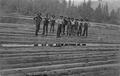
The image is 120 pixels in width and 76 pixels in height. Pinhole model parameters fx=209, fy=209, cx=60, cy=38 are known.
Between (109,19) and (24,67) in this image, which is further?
(109,19)

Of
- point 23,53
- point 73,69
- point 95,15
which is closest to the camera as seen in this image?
point 73,69

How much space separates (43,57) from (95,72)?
2.84 metres

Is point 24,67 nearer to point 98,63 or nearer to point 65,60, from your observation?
point 65,60

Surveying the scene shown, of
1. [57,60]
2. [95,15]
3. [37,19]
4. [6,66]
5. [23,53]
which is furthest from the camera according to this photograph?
[95,15]

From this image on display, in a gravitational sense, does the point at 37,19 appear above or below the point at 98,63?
above

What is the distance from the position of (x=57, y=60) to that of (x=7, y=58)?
2.43m

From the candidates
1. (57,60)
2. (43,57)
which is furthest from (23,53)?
(57,60)

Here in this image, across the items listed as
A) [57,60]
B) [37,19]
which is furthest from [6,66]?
[37,19]

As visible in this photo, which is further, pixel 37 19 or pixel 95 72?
pixel 37 19

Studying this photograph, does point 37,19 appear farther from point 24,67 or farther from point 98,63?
point 24,67

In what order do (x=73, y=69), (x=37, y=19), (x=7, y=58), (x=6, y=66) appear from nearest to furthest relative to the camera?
(x=6, y=66) → (x=73, y=69) → (x=7, y=58) → (x=37, y=19)

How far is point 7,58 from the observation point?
967 cm

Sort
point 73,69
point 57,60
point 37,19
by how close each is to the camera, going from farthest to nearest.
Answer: point 37,19
point 57,60
point 73,69

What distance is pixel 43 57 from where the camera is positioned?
1066cm
